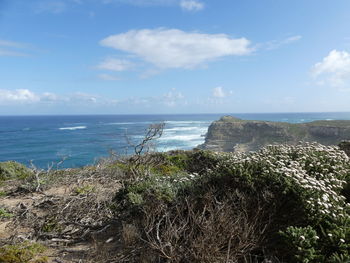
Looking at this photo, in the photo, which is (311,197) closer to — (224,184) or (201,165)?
(224,184)

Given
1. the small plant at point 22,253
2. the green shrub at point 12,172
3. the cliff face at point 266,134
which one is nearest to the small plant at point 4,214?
the small plant at point 22,253

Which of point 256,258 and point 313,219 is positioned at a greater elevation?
point 313,219

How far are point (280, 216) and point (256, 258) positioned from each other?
3.29 ft

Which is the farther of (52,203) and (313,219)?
(52,203)

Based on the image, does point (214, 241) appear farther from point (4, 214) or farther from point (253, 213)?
point (4, 214)

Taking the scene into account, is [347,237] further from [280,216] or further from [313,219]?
[280,216]

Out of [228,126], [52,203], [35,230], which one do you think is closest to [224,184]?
[35,230]

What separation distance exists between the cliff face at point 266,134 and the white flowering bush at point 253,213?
4011cm

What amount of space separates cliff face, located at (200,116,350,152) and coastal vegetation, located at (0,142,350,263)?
132 ft

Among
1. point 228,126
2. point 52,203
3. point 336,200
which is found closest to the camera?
Answer: point 336,200

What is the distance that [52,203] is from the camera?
761cm

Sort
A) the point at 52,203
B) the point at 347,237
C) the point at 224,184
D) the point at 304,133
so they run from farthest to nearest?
the point at 304,133 → the point at 52,203 → the point at 224,184 → the point at 347,237

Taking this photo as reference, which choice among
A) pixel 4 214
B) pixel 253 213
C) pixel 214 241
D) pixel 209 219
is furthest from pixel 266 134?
pixel 214 241

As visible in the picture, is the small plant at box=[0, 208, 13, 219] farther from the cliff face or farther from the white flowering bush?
the cliff face
